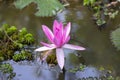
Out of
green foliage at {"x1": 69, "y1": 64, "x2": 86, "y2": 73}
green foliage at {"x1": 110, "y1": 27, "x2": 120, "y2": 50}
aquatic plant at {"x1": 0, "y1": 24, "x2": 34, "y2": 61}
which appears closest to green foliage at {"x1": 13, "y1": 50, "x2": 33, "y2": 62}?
aquatic plant at {"x1": 0, "y1": 24, "x2": 34, "y2": 61}

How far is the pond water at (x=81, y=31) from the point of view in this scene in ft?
4.99

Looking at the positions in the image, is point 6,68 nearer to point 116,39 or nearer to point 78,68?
point 78,68

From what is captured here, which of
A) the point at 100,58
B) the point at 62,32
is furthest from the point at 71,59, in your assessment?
the point at 62,32

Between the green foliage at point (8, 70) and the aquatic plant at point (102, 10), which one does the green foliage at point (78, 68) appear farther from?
the aquatic plant at point (102, 10)

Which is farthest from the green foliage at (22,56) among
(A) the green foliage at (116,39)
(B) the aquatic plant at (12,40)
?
(A) the green foliage at (116,39)

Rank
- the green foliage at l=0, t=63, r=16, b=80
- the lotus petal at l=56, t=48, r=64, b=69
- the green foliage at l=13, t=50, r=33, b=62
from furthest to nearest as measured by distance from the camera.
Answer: the green foliage at l=13, t=50, r=33, b=62, the green foliage at l=0, t=63, r=16, b=80, the lotus petal at l=56, t=48, r=64, b=69

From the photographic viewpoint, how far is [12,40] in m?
1.67

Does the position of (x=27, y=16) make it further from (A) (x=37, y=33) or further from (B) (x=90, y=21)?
(B) (x=90, y=21)

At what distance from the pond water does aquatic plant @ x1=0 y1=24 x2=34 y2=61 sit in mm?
75

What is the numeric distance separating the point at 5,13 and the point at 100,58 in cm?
83

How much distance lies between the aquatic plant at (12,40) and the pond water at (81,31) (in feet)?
0.25

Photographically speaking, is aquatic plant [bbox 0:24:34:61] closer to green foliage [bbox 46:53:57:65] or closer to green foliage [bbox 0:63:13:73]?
green foliage [bbox 0:63:13:73]

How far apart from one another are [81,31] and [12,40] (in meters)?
0.42

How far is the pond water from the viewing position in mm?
1521
